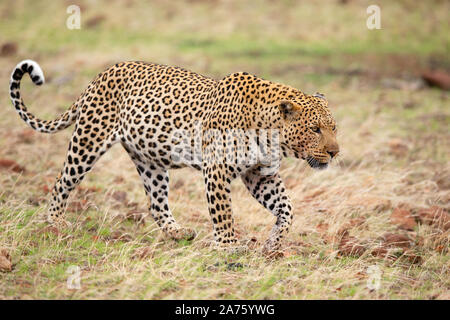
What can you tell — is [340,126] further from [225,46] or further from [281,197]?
[225,46]

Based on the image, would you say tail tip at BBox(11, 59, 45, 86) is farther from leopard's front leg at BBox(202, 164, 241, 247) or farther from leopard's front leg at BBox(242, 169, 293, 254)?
leopard's front leg at BBox(242, 169, 293, 254)

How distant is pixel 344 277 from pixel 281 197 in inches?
49.8

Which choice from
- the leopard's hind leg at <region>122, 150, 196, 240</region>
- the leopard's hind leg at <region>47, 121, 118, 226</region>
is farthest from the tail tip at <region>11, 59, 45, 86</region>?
the leopard's hind leg at <region>122, 150, 196, 240</region>

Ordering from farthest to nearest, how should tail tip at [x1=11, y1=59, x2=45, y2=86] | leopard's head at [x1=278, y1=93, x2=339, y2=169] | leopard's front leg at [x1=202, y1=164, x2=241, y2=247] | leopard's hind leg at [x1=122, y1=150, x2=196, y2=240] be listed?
leopard's hind leg at [x1=122, y1=150, x2=196, y2=240]
tail tip at [x1=11, y1=59, x2=45, y2=86]
leopard's front leg at [x1=202, y1=164, x2=241, y2=247]
leopard's head at [x1=278, y1=93, x2=339, y2=169]

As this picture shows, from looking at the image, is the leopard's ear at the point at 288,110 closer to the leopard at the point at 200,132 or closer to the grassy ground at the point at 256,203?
the leopard at the point at 200,132

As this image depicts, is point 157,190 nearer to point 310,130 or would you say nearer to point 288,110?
point 288,110

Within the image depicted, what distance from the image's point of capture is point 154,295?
20.8 feet

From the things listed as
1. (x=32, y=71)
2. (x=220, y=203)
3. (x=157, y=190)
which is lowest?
(x=157, y=190)

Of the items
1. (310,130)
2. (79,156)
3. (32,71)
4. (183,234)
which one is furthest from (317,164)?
(32,71)

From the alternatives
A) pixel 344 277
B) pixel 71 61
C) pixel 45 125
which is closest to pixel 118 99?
pixel 45 125

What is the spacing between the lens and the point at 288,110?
23.8ft

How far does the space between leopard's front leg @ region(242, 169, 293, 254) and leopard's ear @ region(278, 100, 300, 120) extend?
2.64 feet

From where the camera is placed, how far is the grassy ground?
6805 mm

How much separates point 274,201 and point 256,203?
191 centimetres
